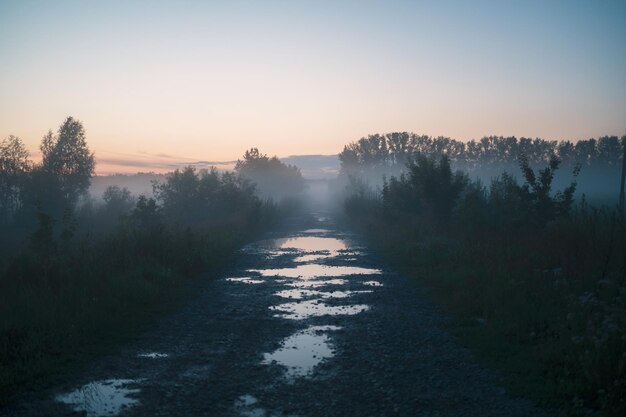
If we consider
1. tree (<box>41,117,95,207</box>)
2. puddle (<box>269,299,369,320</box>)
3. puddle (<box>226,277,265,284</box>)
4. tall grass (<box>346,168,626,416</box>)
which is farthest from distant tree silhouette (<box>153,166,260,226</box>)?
puddle (<box>269,299,369,320</box>)

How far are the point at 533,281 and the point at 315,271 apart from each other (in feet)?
27.6

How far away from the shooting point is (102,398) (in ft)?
20.6

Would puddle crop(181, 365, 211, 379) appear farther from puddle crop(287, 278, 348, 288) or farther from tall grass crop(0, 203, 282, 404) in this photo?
puddle crop(287, 278, 348, 288)

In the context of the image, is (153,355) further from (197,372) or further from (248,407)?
(248,407)

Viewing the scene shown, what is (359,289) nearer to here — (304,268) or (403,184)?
(304,268)

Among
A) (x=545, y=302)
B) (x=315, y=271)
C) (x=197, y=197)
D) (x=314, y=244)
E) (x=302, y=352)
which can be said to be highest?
(x=197, y=197)

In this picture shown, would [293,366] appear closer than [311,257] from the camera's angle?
Yes

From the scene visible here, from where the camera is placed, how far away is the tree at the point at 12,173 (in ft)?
166

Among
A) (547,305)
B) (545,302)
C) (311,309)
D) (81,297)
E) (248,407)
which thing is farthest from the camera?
(311,309)

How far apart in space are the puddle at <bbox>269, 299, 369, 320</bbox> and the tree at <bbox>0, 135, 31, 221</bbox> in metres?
48.6

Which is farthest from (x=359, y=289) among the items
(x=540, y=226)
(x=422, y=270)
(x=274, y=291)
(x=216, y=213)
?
(x=216, y=213)

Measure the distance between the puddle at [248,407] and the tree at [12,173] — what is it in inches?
2085

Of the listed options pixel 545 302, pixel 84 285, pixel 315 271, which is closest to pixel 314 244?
pixel 315 271

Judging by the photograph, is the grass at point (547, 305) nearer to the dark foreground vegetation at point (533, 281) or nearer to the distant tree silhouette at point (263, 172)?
the dark foreground vegetation at point (533, 281)
